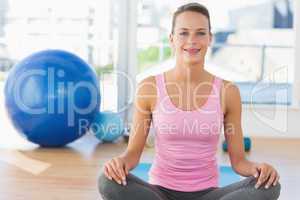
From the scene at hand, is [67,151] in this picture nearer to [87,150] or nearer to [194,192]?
[87,150]

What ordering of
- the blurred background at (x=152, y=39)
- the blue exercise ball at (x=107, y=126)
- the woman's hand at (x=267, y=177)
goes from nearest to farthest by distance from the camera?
1. the woman's hand at (x=267, y=177)
2. the blue exercise ball at (x=107, y=126)
3. the blurred background at (x=152, y=39)

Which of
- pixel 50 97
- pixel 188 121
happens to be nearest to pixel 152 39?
pixel 50 97

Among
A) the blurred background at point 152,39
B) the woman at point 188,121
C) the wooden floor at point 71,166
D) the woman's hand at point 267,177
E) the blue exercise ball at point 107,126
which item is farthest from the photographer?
the blurred background at point 152,39

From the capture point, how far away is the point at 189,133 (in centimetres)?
156

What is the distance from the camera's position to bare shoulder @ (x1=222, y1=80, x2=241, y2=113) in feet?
5.29

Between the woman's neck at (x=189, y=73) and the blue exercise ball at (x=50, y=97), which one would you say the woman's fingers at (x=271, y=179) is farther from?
→ the blue exercise ball at (x=50, y=97)

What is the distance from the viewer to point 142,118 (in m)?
1.62

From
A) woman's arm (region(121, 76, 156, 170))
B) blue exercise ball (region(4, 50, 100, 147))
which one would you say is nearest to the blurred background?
blue exercise ball (region(4, 50, 100, 147))

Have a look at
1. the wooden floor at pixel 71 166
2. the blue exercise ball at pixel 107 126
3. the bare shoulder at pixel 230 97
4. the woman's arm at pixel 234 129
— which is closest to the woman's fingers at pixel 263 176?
the woman's arm at pixel 234 129

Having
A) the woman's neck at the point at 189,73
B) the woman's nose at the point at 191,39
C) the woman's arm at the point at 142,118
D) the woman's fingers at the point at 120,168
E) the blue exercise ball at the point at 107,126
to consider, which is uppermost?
the woman's nose at the point at 191,39

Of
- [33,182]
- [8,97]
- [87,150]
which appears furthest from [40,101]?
[33,182]

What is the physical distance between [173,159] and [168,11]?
2.59 m

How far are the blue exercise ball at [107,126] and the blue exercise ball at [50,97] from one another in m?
0.17

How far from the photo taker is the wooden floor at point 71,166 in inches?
94.0
